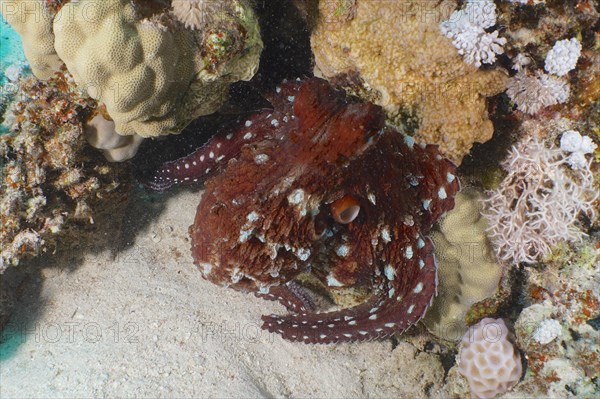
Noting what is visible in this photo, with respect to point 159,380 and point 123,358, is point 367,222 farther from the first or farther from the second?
point 123,358

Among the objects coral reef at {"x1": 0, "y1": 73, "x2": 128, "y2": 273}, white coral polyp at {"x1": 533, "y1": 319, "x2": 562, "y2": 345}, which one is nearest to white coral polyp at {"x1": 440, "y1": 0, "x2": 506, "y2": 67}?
white coral polyp at {"x1": 533, "y1": 319, "x2": 562, "y2": 345}

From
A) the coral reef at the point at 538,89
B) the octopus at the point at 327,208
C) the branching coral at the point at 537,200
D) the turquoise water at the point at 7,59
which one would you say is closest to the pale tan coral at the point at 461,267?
the branching coral at the point at 537,200

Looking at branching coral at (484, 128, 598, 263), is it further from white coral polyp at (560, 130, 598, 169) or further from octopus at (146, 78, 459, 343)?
octopus at (146, 78, 459, 343)

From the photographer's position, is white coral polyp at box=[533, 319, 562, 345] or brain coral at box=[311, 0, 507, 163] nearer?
brain coral at box=[311, 0, 507, 163]

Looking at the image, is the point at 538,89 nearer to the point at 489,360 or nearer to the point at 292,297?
the point at 489,360

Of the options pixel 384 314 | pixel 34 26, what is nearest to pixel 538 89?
pixel 384 314

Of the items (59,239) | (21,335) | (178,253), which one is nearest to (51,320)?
(21,335)

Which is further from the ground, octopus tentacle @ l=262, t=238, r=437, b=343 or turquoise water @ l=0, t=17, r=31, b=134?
turquoise water @ l=0, t=17, r=31, b=134

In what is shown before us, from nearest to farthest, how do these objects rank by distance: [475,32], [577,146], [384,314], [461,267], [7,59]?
[475,32] → [577,146] → [384,314] → [7,59] → [461,267]
